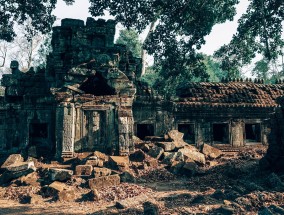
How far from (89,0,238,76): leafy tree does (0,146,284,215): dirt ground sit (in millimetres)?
10367

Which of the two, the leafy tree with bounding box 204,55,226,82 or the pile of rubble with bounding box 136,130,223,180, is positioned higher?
the leafy tree with bounding box 204,55,226,82

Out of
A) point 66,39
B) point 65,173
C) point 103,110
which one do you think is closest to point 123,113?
point 103,110

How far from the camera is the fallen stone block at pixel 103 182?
834 centimetres

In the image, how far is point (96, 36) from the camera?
13992mm

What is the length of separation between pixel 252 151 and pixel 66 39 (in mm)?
12244

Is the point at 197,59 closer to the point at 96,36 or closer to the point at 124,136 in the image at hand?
the point at 96,36

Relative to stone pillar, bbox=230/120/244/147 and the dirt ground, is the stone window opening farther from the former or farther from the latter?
stone pillar, bbox=230/120/244/147

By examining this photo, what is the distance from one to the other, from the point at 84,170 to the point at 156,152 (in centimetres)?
334

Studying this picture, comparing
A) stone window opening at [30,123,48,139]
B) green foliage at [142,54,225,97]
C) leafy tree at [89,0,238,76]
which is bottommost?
stone window opening at [30,123,48,139]

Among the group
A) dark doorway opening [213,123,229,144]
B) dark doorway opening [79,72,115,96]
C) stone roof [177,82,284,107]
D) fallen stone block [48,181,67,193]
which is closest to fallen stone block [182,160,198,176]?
fallen stone block [48,181,67,193]

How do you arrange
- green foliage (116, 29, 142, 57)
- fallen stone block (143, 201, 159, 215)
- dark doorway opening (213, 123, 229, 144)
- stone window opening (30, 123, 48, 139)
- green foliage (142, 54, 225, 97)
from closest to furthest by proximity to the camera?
1. fallen stone block (143, 201, 159, 215)
2. stone window opening (30, 123, 48, 139)
3. dark doorway opening (213, 123, 229, 144)
4. green foliage (142, 54, 225, 97)
5. green foliage (116, 29, 142, 57)

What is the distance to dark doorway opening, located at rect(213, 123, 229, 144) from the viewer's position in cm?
1616

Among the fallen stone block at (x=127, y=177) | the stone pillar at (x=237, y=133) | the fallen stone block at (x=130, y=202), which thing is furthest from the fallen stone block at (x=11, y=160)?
the stone pillar at (x=237, y=133)

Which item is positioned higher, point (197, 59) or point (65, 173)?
point (197, 59)
